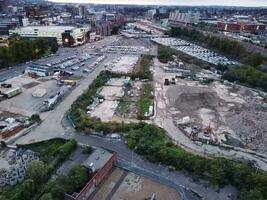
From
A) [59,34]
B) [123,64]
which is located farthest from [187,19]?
[123,64]

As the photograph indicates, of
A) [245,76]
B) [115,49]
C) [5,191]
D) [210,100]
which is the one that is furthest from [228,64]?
[5,191]

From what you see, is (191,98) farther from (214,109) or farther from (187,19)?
(187,19)

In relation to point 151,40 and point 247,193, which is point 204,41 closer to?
point 151,40

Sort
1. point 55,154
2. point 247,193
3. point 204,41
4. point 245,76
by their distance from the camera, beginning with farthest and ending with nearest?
1. point 204,41
2. point 245,76
3. point 55,154
4. point 247,193

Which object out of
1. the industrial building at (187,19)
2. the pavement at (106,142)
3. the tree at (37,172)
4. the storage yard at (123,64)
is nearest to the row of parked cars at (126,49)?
the storage yard at (123,64)

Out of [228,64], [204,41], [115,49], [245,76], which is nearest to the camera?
[245,76]

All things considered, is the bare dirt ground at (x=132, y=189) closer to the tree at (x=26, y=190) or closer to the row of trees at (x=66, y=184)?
the row of trees at (x=66, y=184)

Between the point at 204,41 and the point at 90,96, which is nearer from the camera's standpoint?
the point at 90,96
